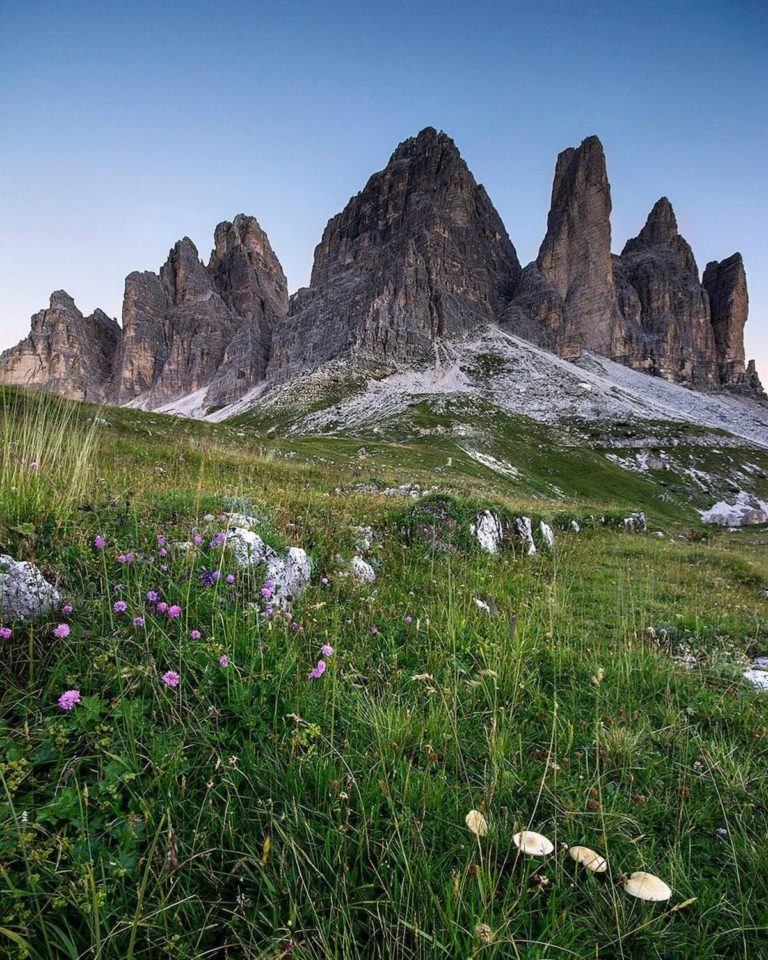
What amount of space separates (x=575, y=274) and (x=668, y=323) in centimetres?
4803

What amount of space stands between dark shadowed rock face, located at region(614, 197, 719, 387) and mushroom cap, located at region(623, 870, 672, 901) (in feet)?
650

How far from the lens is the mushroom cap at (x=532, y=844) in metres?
1.62

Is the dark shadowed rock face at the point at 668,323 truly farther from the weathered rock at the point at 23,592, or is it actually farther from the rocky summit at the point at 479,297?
the weathered rock at the point at 23,592

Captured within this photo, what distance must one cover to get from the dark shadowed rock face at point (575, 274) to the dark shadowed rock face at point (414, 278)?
1490 cm

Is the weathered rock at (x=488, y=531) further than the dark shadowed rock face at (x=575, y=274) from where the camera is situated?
No

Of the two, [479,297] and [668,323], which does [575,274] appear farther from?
[668,323]

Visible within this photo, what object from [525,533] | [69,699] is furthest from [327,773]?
[525,533]

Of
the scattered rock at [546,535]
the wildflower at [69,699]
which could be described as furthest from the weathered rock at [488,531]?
the wildflower at [69,699]

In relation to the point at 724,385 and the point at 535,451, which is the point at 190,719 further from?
the point at 724,385

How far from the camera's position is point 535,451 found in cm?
6825

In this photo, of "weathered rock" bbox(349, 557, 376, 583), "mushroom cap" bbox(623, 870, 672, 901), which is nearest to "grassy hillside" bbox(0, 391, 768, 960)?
"mushroom cap" bbox(623, 870, 672, 901)

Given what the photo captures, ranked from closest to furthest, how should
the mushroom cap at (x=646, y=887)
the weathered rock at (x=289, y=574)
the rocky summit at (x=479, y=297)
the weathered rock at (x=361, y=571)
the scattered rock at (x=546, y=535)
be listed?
the mushroom cap at (x=646, y=887) → the weathered rock at (x=289, y=574) → the weathered rock at (x=361, y=571) → the scattered rock at (x=546, y=535) → the rocky summit at (x=479, y=297)

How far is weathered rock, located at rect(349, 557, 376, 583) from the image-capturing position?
570 cm

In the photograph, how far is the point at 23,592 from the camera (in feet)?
9.53
